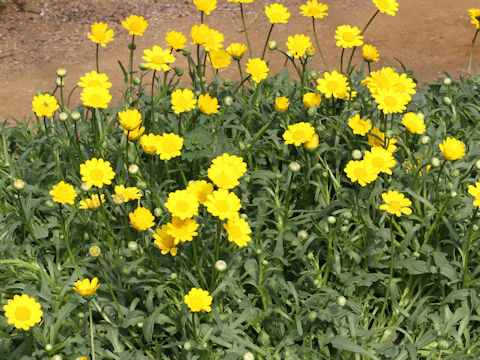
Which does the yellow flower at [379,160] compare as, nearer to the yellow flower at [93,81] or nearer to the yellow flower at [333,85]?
the yellow flower at [333,85]

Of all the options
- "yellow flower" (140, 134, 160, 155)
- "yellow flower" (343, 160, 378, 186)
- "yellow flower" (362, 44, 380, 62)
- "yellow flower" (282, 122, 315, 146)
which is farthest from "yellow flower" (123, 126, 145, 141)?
"yellow flower" (362, 44, 380, 62)

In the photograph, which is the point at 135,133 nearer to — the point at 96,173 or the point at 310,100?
the point at 96,173

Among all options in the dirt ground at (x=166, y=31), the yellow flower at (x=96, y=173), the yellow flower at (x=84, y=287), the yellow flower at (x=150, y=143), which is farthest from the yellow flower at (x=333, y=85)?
the dirt ground at (x=166, y=31)

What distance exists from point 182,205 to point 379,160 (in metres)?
1.00

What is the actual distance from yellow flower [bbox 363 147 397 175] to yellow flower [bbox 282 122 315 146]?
33 cm

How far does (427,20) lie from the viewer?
620 centimetres

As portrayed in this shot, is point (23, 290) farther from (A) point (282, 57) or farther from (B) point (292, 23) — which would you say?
(B) point (292, 23)

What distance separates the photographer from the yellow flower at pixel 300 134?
2.76 meters

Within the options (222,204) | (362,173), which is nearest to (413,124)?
(362,173)

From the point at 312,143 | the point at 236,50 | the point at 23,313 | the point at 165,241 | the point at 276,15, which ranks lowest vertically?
the point at 23,313

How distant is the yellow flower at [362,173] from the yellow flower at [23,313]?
4.87 ft

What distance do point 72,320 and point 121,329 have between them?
0.23 m

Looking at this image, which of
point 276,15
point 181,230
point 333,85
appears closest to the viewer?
point 181,230

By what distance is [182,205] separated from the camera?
7.22ft
